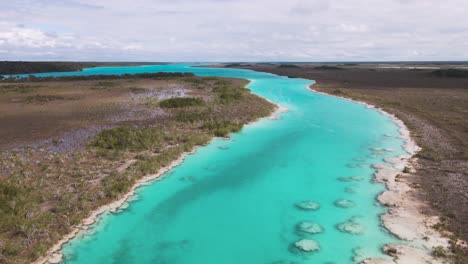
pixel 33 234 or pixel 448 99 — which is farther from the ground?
pixel 448 99

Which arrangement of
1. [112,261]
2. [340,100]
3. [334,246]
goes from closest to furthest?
[112,261] < [334,246] < [340,100]

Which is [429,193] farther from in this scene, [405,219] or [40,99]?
[40,99]

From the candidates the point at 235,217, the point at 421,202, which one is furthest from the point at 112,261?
the point at 421,202

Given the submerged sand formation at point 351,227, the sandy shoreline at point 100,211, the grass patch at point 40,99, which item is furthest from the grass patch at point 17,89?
the submerged sand formation at point 351,227

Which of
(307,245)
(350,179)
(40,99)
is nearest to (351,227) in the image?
(307,245)

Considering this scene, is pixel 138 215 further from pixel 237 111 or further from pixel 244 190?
pixel 237 111

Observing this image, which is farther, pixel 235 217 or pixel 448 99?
pixel 448 99

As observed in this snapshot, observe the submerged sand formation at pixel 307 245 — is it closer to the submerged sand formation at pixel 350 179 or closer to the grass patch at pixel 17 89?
the submerged sand formation at pixel 350 179
